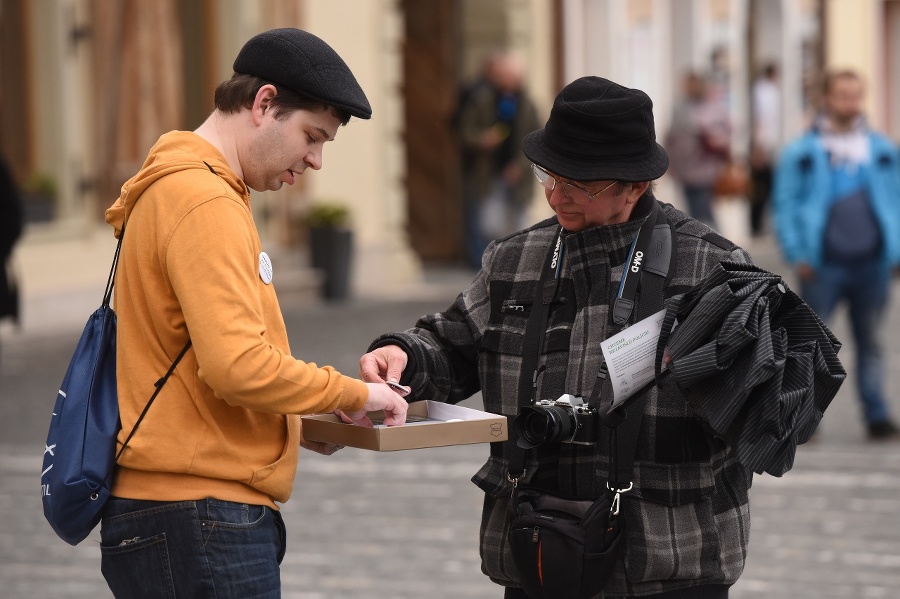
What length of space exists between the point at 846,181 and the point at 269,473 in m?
6.22

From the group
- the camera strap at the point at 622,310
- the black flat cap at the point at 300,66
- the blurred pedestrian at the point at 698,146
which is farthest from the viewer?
the blurred pedestrian at the point at 698,146

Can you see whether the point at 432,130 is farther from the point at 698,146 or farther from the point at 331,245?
the point at 331,245

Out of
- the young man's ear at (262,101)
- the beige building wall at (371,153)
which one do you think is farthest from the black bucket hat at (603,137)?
the beige building wall at (371,153)

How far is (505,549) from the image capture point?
344 cm

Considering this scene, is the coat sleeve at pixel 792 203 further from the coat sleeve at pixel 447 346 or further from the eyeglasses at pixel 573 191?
the eyeglasses at pixel 573 191

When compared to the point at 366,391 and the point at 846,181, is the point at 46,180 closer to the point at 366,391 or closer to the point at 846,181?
the point at 846,181

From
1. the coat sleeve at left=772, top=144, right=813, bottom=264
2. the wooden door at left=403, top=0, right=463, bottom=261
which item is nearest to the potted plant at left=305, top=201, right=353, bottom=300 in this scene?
the wooden door at left=403, top=0, right=463, bottom=261

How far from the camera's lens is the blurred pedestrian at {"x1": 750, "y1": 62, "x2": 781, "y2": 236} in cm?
2308

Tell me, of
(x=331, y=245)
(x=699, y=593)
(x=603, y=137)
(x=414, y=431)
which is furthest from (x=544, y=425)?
(x=331, y=245)

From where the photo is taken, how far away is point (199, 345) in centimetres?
289

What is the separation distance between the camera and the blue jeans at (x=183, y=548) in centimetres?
299

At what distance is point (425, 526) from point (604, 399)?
12.1 ft

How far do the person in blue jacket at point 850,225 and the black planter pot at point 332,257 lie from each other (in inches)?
269

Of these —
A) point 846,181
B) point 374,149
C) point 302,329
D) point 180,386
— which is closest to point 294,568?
point 180,386
